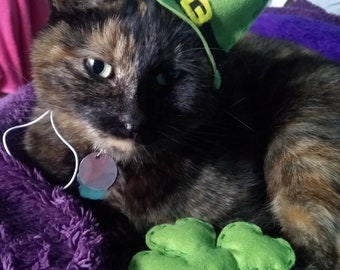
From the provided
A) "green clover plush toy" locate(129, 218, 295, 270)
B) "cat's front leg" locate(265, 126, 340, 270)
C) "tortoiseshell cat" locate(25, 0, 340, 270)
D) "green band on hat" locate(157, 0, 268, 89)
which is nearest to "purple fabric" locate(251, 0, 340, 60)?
"tortoiseshell cat" locate(25, 0, 340, 270)

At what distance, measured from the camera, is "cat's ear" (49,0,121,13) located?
101cm

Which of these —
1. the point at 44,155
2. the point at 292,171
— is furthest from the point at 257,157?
the point at 44,155

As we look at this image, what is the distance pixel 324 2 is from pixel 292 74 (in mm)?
920

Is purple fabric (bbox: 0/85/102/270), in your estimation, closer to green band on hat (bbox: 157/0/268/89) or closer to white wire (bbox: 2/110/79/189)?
white wire (bbox: 2/110/79/189)

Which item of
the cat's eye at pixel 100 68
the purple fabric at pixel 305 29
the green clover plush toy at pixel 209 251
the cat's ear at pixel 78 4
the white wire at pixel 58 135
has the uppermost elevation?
the cat's ear at pixel 78 4

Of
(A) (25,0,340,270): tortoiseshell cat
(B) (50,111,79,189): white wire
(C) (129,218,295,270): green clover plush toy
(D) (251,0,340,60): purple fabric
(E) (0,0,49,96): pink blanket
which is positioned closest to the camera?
(C) (129,218,295,270): green clover plush toy

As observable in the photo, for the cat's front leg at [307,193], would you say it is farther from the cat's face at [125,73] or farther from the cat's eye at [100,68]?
the cat's eye at [100,68]

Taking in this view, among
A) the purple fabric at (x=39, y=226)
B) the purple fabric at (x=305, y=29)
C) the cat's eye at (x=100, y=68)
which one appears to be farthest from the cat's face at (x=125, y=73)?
the purple fabric at (x=305, y=29)

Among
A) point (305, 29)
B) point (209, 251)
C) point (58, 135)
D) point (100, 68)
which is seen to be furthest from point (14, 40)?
point (209, 251)

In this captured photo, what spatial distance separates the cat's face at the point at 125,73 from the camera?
3.04ft

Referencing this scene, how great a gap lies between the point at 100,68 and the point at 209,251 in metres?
0.34

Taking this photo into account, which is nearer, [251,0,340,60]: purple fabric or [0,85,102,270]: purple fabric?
[0,85,102,270]: purple fabric

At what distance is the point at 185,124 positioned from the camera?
3.31 feet

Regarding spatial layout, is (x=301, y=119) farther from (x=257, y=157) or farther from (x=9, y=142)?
(x=9, y=142)
